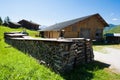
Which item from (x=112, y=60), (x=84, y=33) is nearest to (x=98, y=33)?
(x=84, y=33)

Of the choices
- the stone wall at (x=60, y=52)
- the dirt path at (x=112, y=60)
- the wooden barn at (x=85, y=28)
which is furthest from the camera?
the wooden barn at (x=85, y=28)

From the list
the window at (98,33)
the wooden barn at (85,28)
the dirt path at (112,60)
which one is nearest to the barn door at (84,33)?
the wooden barn at (85,28)

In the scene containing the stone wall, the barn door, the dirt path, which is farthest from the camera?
the barn door

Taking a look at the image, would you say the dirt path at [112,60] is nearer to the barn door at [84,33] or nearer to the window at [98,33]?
the barn door at [84,33]

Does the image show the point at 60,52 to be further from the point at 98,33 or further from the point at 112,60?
the point at 98,33

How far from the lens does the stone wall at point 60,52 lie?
7.27 metres

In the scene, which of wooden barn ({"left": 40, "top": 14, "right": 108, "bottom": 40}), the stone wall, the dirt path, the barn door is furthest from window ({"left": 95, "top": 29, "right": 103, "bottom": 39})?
the stone wall

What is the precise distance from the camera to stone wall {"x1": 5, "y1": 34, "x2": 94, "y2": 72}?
7.27 meters

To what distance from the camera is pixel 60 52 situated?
722cm

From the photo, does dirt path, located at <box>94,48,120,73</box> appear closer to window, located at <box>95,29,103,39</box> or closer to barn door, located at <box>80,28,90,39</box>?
barn door, located at <box>80,28,90,39</box>

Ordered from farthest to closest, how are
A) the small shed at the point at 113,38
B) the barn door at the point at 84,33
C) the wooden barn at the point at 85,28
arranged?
the small shed at the point at 113,38, the barn door at the point at 84,33, the wooden barn at the point at 85,28

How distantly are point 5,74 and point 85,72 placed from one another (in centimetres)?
374

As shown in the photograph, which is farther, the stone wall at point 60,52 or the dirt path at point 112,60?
the dirt path at point 112,60

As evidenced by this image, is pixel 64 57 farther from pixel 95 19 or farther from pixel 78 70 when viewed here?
pixel 95 19
